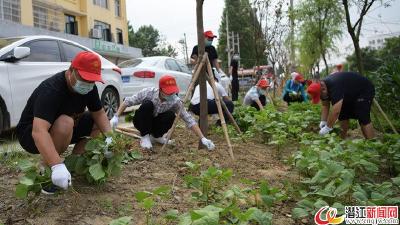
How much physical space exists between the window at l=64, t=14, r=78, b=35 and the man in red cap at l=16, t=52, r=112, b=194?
21254mm

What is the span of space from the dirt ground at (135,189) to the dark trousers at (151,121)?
31cm

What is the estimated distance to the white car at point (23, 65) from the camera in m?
5.11

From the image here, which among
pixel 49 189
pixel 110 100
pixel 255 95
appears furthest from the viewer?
pixel 255 95

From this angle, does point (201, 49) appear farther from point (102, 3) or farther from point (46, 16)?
point (102, 3)

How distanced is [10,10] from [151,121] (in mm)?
15628

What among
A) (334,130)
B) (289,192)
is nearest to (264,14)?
(334,130)

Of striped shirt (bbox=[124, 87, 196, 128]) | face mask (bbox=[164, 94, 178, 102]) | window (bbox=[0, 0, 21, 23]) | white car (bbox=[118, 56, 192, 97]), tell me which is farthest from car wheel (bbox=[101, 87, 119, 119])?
window (bbox=[0, 0, 21, 23])

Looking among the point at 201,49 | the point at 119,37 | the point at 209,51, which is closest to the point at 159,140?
the point at 201,49

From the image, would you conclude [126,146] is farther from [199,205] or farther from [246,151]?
[246,151]

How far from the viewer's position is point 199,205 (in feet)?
9.75

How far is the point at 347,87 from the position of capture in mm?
5312

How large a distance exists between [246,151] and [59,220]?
2.60 metres

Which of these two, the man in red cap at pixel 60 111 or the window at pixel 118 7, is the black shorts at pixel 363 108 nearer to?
the man in red cap at pixel 60 111

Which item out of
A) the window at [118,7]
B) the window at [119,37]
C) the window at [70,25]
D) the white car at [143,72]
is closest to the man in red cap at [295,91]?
the white car at [143,72]
